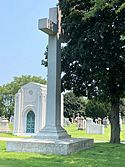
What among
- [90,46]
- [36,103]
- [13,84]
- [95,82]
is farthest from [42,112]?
[13,84]

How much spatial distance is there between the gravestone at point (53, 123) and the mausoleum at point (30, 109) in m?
15.0

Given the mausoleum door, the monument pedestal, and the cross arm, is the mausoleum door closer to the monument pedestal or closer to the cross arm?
the monument pedestal

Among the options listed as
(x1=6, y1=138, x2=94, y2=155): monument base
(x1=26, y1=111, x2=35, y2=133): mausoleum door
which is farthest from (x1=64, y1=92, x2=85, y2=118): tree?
(x1=6, y1=138, x2=94, y2=155): monument base

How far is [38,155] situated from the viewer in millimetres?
9789

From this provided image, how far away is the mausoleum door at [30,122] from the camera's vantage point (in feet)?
92.1

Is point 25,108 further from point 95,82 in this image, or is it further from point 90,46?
point 90,46

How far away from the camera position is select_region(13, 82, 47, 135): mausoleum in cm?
2781

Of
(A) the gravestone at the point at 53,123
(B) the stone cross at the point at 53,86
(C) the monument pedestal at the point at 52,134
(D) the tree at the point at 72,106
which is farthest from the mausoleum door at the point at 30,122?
(D) the tree at the point at 72,106

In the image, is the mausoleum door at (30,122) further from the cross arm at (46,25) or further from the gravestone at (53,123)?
the cross arm at (46,25)

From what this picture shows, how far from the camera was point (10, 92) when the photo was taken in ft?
191

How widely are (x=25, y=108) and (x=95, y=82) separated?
12.8 m

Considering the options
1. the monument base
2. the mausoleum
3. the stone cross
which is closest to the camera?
the monument base

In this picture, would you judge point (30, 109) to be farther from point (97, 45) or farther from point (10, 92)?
point (10, 92)

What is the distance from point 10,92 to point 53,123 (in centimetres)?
4784
